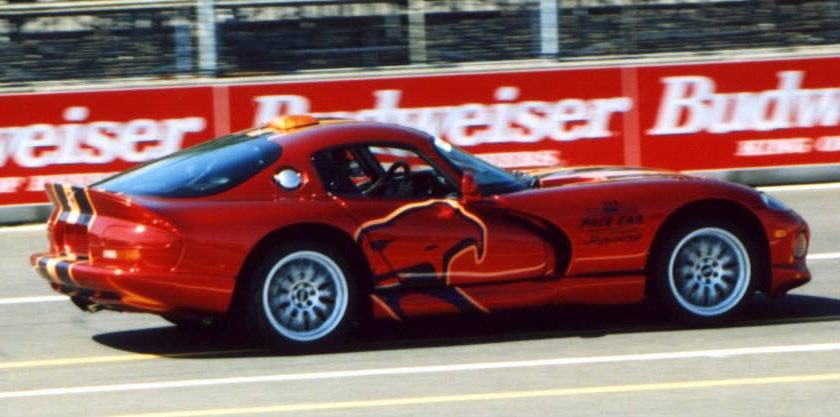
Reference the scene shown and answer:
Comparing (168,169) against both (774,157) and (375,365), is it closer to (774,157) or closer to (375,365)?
(375,365)

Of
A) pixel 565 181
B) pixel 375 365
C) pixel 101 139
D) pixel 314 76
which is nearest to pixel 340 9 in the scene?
pixel 314 76

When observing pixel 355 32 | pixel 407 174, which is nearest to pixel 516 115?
pixel 355 32

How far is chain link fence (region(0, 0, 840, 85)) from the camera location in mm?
16031

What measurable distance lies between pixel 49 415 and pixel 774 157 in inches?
404

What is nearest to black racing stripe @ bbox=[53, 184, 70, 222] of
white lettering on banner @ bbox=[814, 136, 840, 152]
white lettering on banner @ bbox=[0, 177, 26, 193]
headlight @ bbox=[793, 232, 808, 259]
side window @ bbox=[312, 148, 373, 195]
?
side window @ bbox=[312, 148, 373, 195]

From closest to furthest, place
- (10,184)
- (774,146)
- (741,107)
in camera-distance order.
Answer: (10,184) < (741,107) < (774,146)

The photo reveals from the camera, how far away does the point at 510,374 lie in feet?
26.6

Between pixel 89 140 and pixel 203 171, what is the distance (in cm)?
639

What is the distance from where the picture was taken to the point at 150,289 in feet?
27.5

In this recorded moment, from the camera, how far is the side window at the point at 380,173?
29.3 feet

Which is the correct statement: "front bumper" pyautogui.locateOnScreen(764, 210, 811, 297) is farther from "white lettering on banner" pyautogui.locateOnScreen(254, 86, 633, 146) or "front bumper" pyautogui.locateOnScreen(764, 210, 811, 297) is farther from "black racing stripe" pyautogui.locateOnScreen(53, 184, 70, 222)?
"white lettering on banner" pyautogui.locateOnScreen(254, 86, 633, 146)

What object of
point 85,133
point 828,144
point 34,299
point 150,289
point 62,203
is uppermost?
point 62,203

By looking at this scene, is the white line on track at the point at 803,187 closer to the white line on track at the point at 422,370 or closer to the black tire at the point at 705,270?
the black tire at the point at 705,270

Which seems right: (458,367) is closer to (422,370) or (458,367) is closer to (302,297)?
(422,370)
